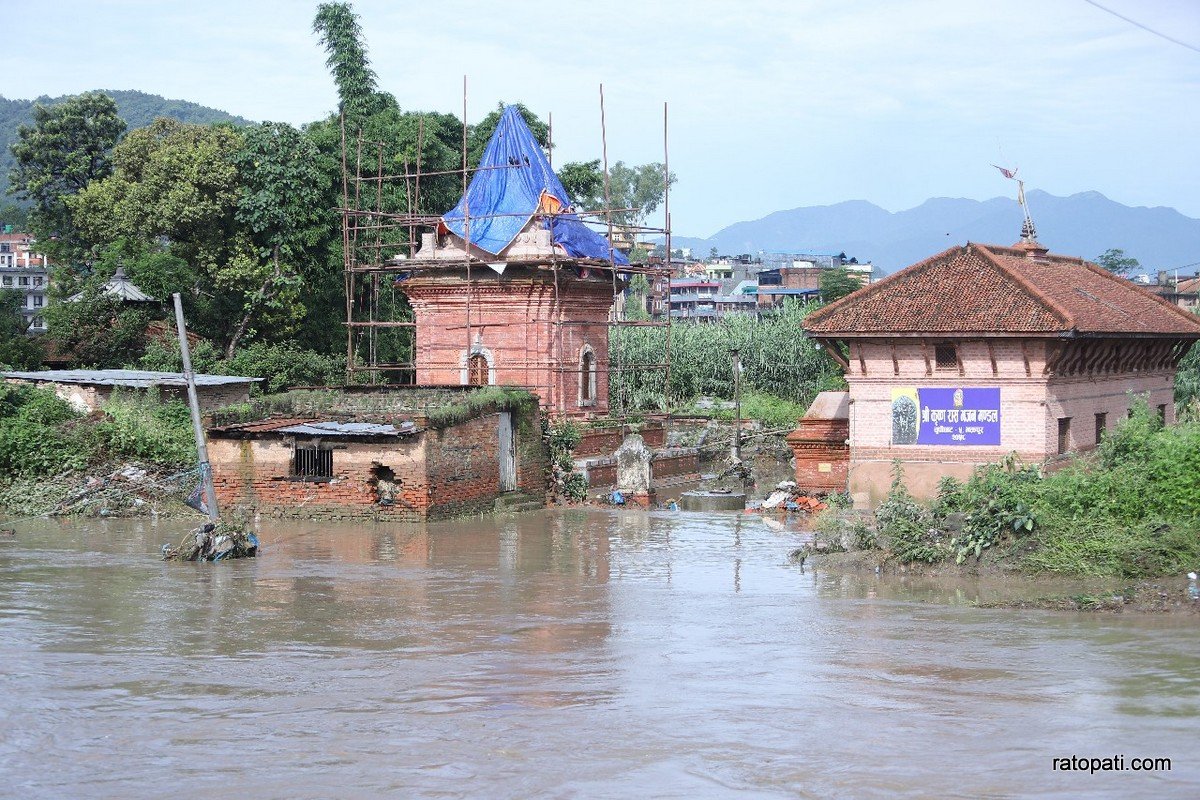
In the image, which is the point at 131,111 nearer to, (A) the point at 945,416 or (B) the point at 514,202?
(B) the point at 514,202

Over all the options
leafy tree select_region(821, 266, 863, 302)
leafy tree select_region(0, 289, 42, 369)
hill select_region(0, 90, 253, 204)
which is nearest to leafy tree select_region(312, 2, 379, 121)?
leafy tree select_region(0, 289, 42, 369)

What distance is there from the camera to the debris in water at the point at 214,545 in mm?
19797

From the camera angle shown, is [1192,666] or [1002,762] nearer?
[1002,762]

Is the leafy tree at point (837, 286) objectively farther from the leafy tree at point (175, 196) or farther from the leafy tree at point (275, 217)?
the leafy tree at point (175, 196)

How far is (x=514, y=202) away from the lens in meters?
33.8

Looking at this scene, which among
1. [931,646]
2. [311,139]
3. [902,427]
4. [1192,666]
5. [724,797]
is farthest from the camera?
[311,139]

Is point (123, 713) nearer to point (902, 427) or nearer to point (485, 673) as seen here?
point (485, 673)

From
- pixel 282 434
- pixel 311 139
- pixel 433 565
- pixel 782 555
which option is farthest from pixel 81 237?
pixel 782 555

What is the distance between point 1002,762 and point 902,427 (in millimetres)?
14354

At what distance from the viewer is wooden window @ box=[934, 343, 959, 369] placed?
23673mm

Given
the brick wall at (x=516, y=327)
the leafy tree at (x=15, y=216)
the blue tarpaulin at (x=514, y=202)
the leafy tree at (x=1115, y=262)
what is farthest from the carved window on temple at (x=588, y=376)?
the leafy tree at (x=15, y=216)

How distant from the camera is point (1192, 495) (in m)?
16.5

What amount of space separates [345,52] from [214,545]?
28.8 meters

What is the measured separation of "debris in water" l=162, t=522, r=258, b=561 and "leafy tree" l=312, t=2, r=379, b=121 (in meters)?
27.3
